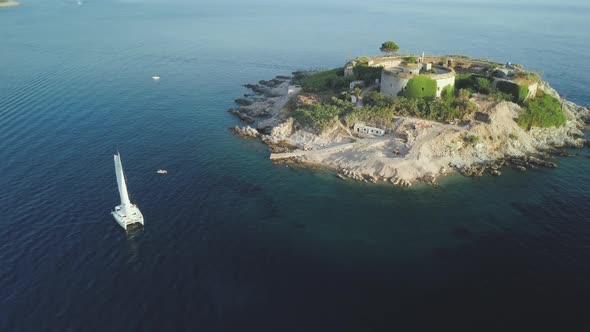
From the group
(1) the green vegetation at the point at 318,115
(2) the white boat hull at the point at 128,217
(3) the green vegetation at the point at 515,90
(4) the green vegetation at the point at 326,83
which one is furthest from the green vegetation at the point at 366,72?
(2) the white boat hull at the point at 128,217

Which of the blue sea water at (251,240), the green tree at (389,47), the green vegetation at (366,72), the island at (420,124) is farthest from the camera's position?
the green tree at (389,47)

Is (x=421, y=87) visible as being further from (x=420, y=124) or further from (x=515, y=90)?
(x=515, y=90)

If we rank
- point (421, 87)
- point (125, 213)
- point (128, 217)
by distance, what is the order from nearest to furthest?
point (128, 217) → point (125, 213) → point (421, 87)

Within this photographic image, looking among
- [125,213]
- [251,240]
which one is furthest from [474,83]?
[125,213]

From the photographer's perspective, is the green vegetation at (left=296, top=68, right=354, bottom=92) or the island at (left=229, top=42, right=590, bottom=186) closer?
the island at (left=229, top=42, right=590, bottom=186)

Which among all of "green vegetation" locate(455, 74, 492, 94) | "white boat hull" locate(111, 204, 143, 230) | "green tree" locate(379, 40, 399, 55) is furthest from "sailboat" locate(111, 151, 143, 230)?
"green tree" locate(379, 40, 399, 55)

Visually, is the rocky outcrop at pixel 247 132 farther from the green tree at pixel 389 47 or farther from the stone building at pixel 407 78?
the green tree at pixel 389 47

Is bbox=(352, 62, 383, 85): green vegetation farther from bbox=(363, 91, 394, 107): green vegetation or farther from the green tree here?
the green tree
